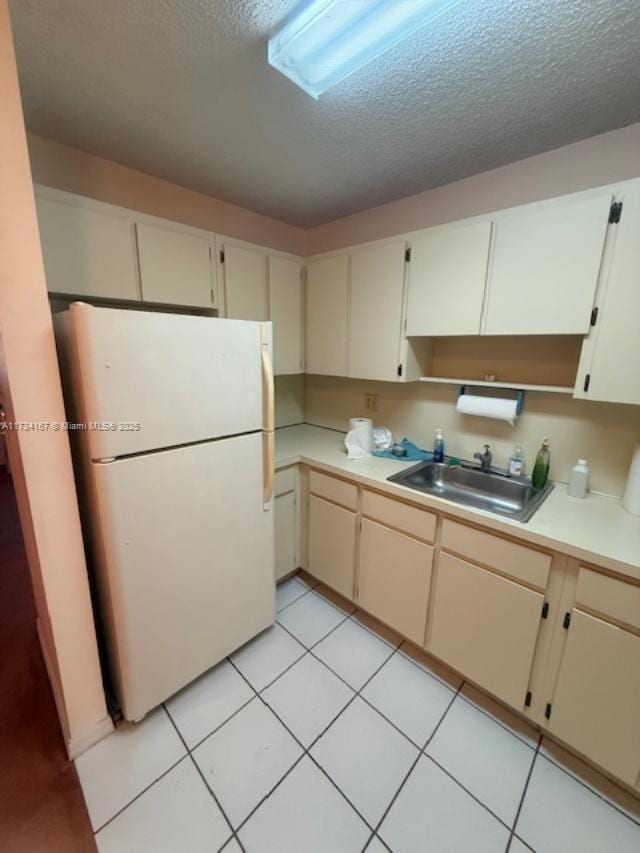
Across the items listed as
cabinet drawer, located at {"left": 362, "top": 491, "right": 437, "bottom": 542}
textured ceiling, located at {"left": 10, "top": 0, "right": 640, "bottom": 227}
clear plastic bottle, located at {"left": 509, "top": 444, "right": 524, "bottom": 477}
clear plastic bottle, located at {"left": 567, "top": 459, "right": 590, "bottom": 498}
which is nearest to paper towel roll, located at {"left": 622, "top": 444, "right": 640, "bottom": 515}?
clear plastic bottle, located at {"left": 567, "top": 459, "right": 590, "bottom": 498}

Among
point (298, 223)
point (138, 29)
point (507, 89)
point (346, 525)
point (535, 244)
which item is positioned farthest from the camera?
point (298, 223)

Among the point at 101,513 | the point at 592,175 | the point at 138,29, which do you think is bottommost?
the point at 101,513

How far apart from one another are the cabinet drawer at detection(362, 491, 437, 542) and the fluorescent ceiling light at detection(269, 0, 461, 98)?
1631mm

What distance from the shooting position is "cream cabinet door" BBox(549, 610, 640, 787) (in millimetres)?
1151

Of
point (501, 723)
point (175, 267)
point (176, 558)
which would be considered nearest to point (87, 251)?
point (175, 267)

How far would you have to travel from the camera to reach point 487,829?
1.15 m

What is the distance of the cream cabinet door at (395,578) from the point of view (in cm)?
168

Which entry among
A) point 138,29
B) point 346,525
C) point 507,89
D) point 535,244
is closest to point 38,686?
point 346,525

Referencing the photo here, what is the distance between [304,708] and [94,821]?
775 mm

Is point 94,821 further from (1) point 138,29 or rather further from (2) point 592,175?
(2) point 592,175

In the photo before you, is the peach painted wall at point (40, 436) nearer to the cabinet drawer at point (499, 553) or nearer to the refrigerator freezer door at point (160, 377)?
the refrigerator freezer door at point (160, 377)

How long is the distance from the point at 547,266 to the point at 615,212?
0.25 m

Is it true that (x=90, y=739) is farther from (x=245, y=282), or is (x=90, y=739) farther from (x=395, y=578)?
(x=245, y=282)

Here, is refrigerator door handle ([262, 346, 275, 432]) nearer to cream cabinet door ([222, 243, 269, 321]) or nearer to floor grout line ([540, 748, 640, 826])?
cream cabinet door ([222, 243, 269, 321])
